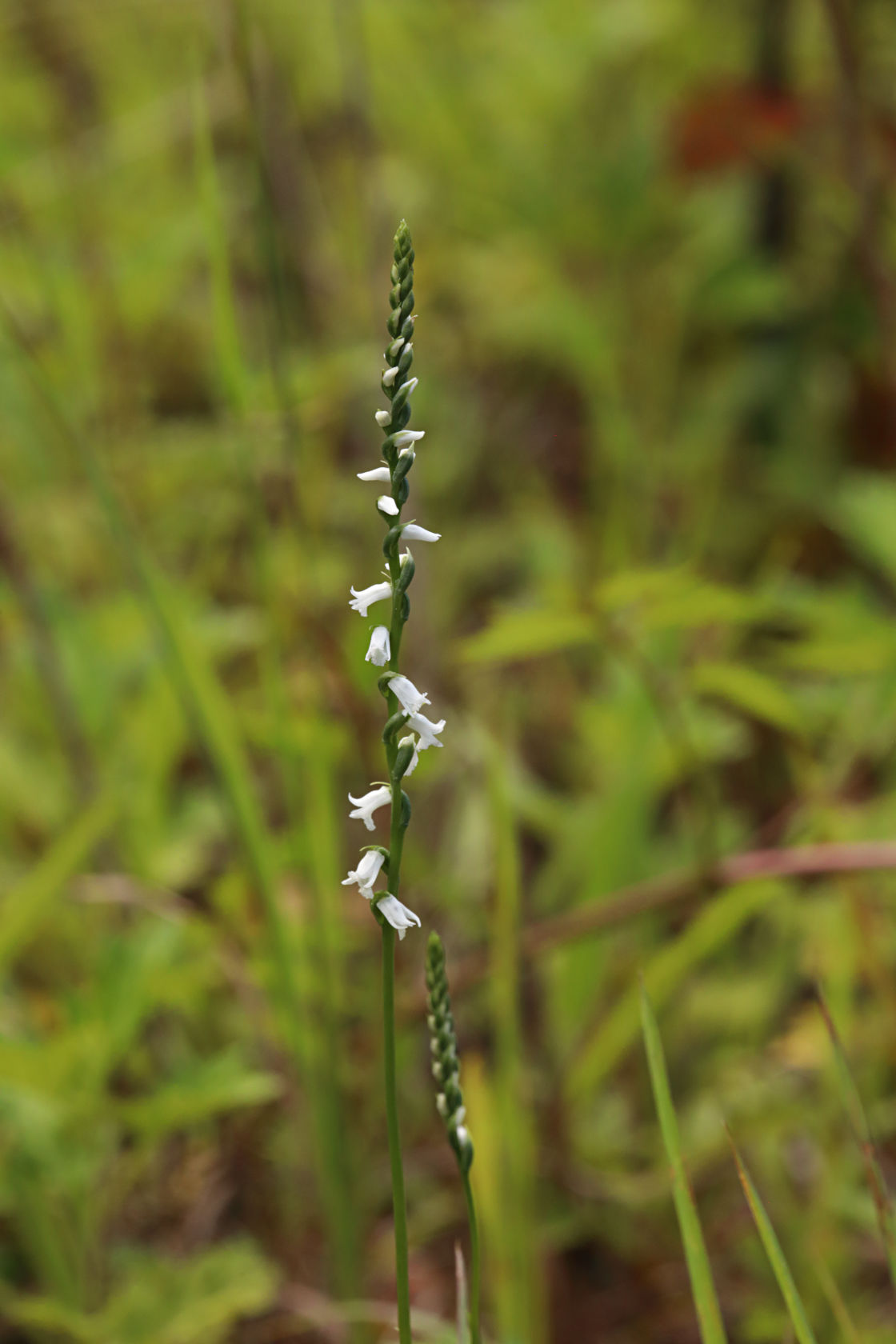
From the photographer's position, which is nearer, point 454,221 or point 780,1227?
point 780,1227

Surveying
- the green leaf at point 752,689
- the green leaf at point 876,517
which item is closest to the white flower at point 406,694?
the green leaf at point 752,689

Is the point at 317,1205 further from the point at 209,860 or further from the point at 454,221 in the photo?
the point at 454,221

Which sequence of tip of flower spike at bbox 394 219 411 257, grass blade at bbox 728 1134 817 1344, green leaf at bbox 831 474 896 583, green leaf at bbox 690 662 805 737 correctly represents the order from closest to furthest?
tip of flower spike at bbox 394 219 411 257, grass blade at bbox 728 1134 817 1344, green leaf at bbox 690 662 805 737, green leaf at bbox 831 474 896 583

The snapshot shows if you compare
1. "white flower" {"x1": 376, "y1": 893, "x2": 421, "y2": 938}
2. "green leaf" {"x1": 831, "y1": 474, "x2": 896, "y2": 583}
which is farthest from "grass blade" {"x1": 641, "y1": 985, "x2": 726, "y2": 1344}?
"green leaf" {"x1": 831, "y1": 474, "x2": 896, "y2": 583}

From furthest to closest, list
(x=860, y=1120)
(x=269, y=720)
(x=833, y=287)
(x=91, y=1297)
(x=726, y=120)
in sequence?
1. (x=833, y=287)
2. (x=726, y=120)
3. (x=269, y=720)
4. (x=91, y=1297)
5. (x=860, y=1120)

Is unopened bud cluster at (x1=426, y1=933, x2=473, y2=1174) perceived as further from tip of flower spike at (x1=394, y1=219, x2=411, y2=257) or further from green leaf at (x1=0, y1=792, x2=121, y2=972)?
green leaf at (x1=0, y1=792, x2=121, y2=972)

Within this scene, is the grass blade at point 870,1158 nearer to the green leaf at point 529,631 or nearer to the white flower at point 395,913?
the white flower at point 395,913

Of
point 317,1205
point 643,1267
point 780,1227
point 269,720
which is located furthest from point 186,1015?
point 780,1227
